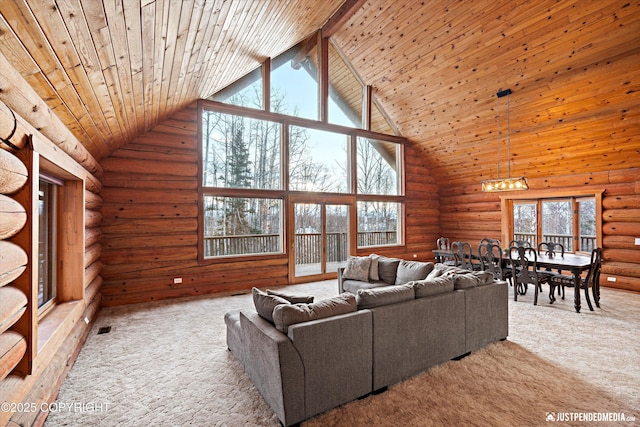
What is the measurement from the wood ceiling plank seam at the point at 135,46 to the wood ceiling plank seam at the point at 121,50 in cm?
3

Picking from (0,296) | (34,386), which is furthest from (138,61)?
(34,386)

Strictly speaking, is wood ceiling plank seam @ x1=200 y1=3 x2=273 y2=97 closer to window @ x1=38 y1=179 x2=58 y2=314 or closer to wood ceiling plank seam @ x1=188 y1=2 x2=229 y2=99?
wood ceiling plank seam @ x1=188 y1=2 x2=229 y2=99

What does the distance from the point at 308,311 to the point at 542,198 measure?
24.2 ft

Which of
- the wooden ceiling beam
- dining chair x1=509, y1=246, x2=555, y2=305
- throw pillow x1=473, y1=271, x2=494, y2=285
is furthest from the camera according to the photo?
the wooden ceiling beam

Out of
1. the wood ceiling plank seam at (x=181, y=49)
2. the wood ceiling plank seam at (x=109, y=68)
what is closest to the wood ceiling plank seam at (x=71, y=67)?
the wood ceiling plank seam at (x=109, y=68)

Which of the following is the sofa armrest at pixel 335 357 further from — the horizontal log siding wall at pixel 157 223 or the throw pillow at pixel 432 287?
the horizontal log siding wall at pixel 157 223

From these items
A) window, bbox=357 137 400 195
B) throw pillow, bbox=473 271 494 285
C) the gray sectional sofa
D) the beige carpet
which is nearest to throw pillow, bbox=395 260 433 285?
throw pillow, bbox=473 271 494 285

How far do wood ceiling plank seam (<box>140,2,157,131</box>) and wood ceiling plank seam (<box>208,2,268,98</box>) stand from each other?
1.01m

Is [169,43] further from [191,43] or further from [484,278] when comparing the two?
[484,278]

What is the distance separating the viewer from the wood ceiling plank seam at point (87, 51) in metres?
1.62

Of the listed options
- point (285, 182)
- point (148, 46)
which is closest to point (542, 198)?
point (285, 182)

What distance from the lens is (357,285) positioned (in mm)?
4660

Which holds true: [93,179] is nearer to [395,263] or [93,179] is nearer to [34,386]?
[34,386]

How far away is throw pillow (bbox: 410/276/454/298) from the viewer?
9.68ft
